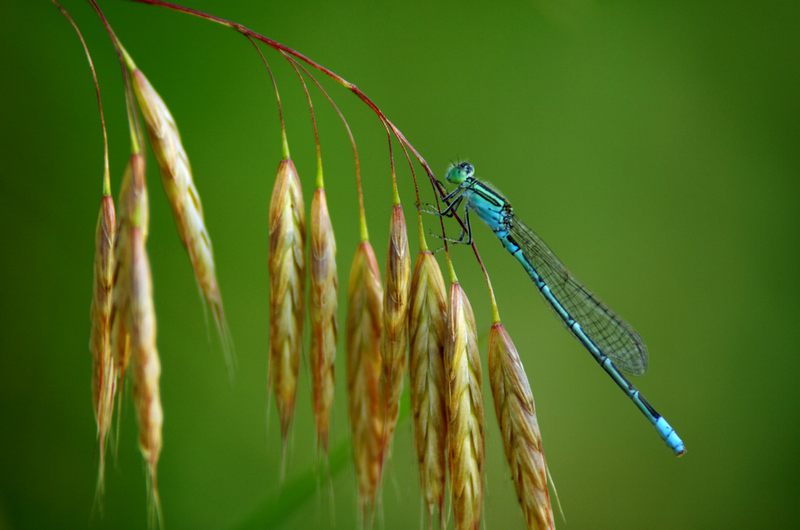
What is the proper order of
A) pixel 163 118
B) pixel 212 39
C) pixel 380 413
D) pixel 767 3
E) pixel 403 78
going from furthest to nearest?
pixel 767 3 < pixel 403 78 < pixel 212 39 < pixel 380 413 < pixel 163 118

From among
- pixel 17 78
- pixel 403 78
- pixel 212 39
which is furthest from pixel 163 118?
pixel 403 78

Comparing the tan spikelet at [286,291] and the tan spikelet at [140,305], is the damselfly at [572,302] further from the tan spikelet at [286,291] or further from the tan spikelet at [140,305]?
the tan spikelet at [140,305]

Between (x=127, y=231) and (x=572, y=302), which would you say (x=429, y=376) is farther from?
(x=572, y=302)

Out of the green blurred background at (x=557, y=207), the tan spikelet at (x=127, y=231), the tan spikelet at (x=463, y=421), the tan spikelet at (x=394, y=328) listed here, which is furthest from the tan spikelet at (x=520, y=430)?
the green blurred background at (x=557, y=207)

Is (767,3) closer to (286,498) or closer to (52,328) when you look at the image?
(286,498)

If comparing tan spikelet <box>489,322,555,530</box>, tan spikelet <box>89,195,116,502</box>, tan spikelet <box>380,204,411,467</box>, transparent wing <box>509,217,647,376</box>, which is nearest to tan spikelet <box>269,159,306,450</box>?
tan spikelet <box>380,204,411,467</box>

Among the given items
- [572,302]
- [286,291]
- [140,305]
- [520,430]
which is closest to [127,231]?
[140,305]
